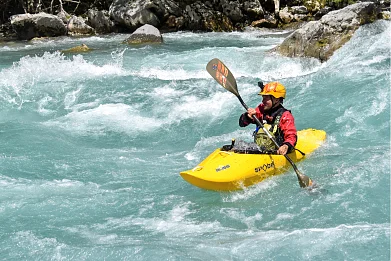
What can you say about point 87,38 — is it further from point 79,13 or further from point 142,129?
point 142,129

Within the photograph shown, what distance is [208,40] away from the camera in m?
16.1

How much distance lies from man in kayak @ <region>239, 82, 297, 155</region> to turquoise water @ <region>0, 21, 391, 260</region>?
1.40ft

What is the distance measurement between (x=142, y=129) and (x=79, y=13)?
14.0 m

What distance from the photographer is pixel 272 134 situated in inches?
218

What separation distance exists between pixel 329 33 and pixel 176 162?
18.9 ft

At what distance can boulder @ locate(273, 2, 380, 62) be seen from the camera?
10.5m

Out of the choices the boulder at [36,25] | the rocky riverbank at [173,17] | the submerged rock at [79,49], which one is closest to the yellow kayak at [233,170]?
the submerged rock at [79,49]

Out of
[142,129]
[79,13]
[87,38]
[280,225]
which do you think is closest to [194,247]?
[280,225]

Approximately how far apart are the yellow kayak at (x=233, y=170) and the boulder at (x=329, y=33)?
5.72m

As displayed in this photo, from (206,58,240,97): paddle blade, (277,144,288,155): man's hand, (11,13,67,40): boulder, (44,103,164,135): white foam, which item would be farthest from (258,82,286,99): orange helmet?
(11,13,67,40): boulder

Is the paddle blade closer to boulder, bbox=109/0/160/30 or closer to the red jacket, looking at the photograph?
the red jacket

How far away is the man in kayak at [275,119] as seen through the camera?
5.37 m

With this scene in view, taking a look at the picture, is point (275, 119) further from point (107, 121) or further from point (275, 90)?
point (107, 121)

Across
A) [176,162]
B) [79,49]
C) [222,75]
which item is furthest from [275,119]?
[79,49]
